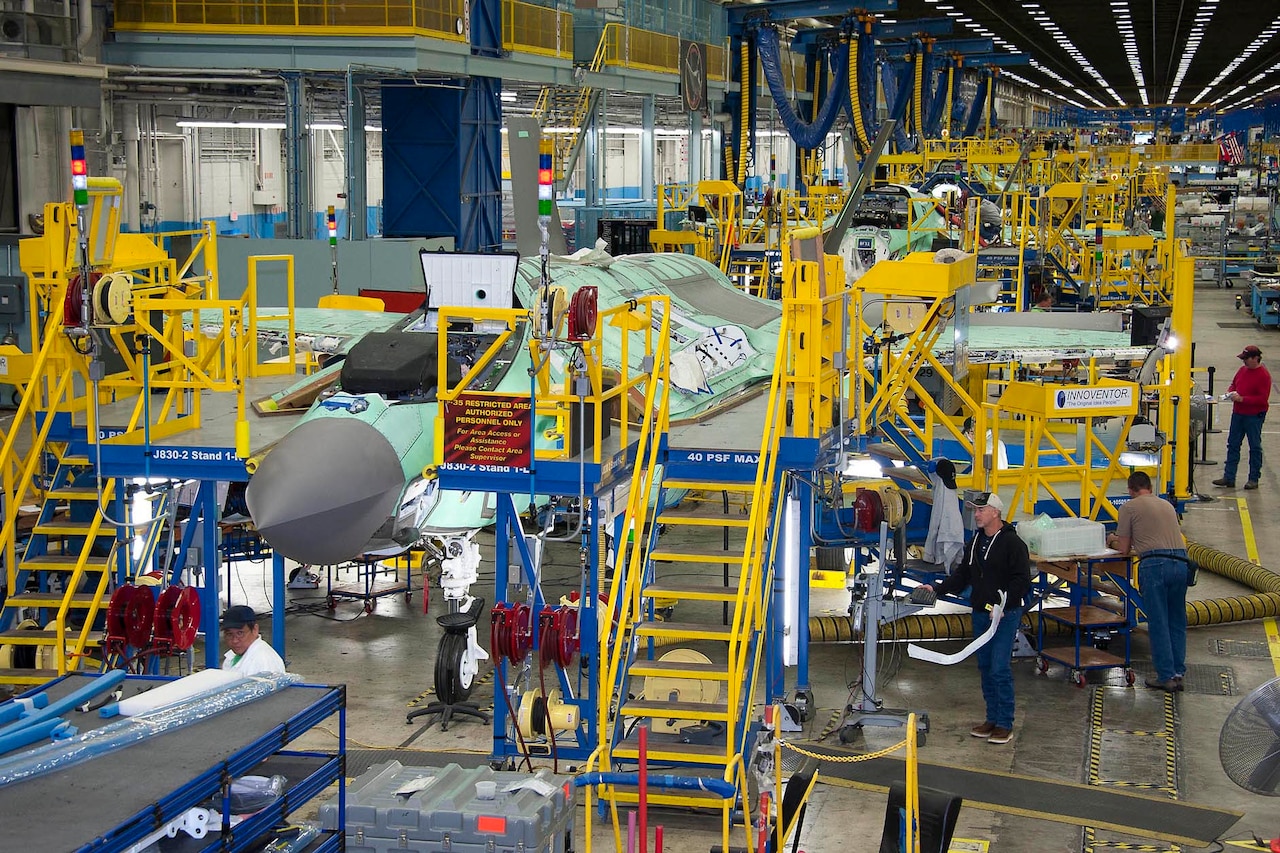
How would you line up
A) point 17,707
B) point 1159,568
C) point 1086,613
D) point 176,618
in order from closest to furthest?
point 17,707, point 176,618, point 1159,568, point 1086,613

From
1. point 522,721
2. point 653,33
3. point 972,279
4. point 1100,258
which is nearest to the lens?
point 522,721

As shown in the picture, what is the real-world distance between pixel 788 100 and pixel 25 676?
30601 mm

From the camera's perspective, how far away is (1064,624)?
47.3ft

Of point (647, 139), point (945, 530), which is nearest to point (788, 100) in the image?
point (647, 139)

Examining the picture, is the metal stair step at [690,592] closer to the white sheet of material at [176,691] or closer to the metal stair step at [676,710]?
the metal stair step at [676,710]

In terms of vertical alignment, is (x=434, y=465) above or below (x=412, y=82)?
below

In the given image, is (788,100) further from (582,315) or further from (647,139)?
(582,315)

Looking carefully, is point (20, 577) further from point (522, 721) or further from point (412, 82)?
point (412, 82)

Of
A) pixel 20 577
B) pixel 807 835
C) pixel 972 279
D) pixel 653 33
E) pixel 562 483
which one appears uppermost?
pixel 653 33

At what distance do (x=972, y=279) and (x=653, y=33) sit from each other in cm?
3009

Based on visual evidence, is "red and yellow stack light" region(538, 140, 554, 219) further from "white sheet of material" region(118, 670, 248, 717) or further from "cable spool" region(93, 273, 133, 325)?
"white sheet of material" region(118, 670, 248, 717)

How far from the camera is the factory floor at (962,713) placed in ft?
35.4

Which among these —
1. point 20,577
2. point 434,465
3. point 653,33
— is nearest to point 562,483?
point 434,465

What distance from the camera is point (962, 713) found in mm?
13305
